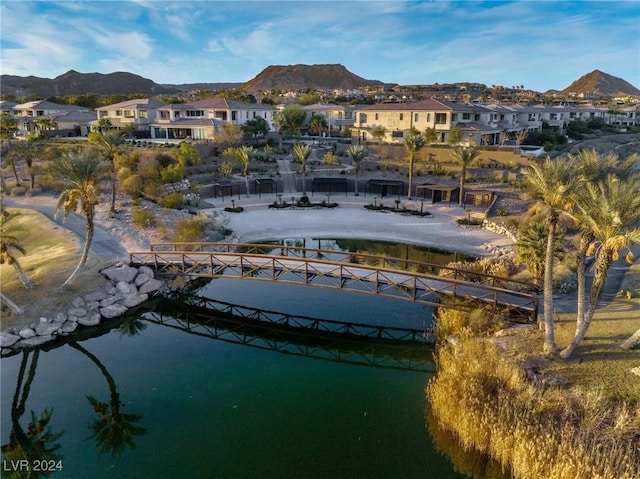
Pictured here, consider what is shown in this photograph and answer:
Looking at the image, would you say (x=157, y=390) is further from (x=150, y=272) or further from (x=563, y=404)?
(x=563, y=404)

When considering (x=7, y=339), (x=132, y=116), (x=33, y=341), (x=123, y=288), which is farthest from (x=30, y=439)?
(x=132, y=116)

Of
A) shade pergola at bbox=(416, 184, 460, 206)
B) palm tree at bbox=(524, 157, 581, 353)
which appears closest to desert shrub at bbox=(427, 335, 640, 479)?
palm tree at bbox=(524, 157, 581, 353)

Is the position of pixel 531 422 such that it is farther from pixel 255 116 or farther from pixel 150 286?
pixel 255 116

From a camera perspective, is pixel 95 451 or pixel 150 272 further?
pixel 150 272

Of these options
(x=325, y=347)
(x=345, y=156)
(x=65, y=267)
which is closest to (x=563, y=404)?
(x=325, y=347)

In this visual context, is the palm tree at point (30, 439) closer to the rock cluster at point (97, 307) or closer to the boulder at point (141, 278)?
the rock cluster at point (97, 307)

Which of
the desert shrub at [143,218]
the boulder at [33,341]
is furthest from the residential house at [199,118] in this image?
the boulder at [33,341]
